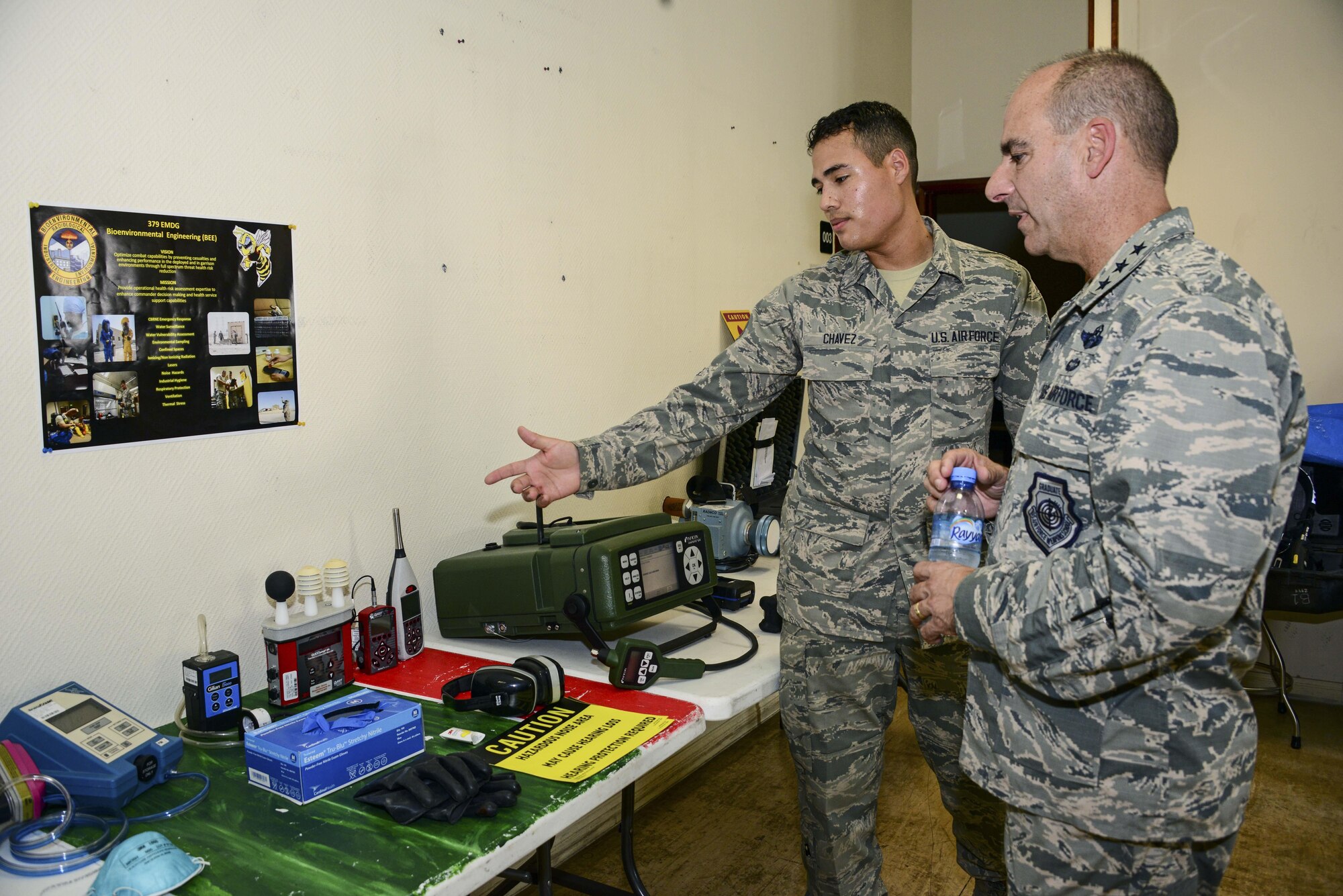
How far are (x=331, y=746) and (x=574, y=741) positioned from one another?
0.36m

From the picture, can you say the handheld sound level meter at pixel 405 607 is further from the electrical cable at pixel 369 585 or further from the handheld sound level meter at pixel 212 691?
the handheld sound level meter at pixel 212 691

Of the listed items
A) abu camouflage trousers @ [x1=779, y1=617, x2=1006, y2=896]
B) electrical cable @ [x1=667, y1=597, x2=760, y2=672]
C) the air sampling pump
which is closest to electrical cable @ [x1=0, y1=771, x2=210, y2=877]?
electrical cable @ [x1=667, y1=597, x2=760, y2=672]

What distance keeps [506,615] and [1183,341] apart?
1.30 metres

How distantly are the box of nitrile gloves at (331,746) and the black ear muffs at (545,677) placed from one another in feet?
0.68

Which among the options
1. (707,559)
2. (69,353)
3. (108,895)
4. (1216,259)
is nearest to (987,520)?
(707,559)

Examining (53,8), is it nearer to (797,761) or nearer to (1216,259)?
(1216,259)

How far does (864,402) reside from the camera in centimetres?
191

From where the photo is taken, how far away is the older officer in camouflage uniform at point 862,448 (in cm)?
188

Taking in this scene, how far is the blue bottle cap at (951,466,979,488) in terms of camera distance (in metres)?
1.46

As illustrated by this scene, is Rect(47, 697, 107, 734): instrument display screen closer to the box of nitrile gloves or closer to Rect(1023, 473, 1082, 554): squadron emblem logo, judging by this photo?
the box of nitrile gloves

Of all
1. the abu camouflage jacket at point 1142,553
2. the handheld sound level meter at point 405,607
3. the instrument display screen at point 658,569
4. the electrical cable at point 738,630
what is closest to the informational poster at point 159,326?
the handheld sound level meter at point 405,607

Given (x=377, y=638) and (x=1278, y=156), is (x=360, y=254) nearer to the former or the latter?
(x=377, y=638)

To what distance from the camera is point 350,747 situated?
1337 millimetres

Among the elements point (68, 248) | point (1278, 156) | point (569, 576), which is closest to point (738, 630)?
point (569, 576)
